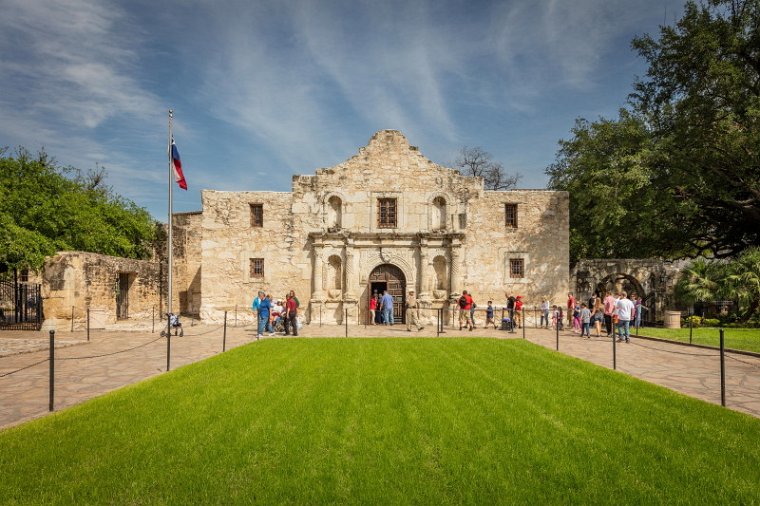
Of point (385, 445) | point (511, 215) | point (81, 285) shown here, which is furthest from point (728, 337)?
point (81, 285)

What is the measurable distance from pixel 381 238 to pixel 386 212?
135 cm

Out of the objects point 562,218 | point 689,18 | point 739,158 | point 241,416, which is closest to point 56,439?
point 241,416

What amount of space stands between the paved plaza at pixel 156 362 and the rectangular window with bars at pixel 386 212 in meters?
5.83

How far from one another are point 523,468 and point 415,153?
61.6 ft

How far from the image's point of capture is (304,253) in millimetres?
21750

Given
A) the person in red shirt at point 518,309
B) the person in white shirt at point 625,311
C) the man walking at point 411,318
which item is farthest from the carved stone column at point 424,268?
the person in white shirt at point 625,311

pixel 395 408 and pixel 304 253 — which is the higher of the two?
pixel 304 253

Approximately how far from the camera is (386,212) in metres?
22.1

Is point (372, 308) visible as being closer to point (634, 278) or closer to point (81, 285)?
point (81, 285)

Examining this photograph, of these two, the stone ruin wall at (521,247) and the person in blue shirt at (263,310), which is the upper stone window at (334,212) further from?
the stone ruin wall at (521,247)

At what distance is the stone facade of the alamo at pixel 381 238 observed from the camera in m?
21.6

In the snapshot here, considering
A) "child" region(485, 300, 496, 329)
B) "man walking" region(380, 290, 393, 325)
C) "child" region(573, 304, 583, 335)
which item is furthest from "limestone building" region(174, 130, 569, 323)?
A: "child" region(573, 304, 583, 335)

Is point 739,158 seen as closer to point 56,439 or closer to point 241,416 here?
point 241,416

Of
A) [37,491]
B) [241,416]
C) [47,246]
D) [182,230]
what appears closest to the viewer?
[37,491]
